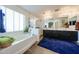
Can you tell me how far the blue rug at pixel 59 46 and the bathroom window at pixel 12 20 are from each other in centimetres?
46

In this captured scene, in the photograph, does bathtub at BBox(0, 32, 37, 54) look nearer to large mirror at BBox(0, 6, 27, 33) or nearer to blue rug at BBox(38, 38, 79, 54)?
large mirror at BBox(0, 6, 27, 33)

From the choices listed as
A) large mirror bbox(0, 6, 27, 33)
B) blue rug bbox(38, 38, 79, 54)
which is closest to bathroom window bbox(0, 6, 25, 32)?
large mirror bbox(0, 6, 27, 33)

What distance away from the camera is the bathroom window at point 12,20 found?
5.62ft

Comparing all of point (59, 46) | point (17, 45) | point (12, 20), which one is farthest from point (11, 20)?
point (59, 46)

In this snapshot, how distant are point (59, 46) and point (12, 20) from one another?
0.85 meters

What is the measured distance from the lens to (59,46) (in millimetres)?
1983

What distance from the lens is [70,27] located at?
193 centimetres

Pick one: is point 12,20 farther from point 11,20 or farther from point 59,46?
point 59,46

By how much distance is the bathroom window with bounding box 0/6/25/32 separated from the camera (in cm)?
171

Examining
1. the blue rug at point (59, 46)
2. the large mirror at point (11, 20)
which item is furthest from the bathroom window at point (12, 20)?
the blue rug at point (59, 46)
